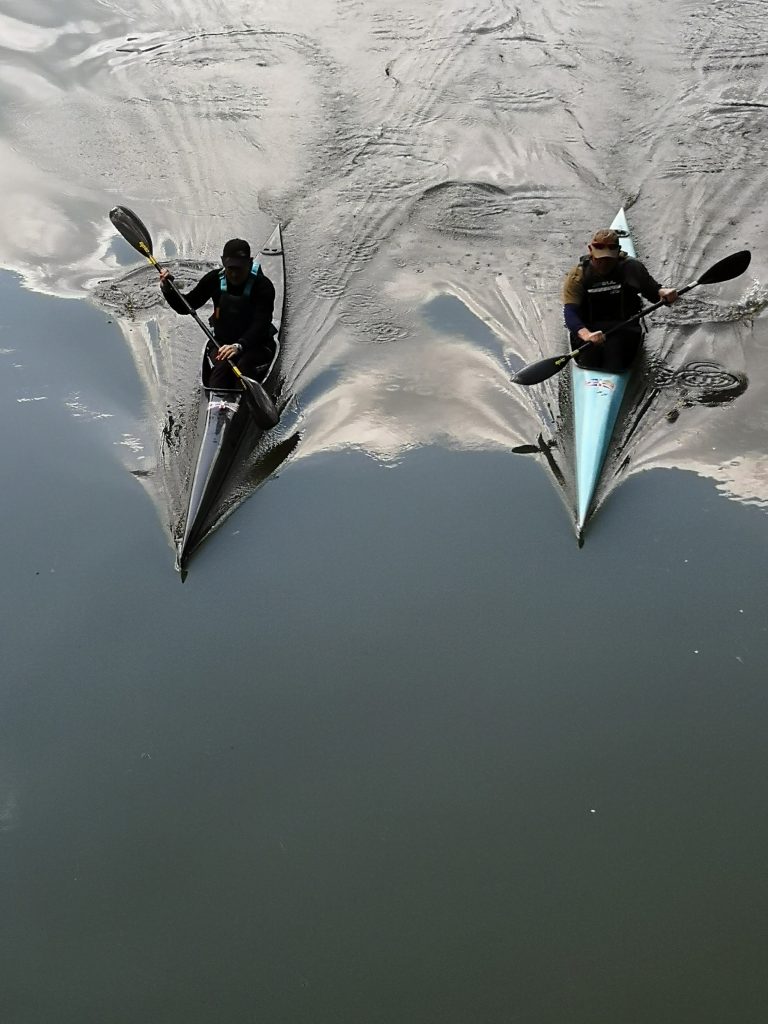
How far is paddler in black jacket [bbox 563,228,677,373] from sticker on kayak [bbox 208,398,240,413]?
2604mm

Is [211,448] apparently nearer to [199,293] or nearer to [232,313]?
[232,313]

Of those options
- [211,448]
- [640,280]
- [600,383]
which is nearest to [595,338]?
[600,383]

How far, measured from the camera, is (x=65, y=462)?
798cm

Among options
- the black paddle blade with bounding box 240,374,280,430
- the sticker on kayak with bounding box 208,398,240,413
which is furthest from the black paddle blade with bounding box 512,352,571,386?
the sticker on kayak with bounding box 208,398,240,413

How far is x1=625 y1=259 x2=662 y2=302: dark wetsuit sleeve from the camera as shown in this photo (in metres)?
8.20

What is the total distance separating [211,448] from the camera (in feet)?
24.7

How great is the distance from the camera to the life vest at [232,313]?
27.0ft

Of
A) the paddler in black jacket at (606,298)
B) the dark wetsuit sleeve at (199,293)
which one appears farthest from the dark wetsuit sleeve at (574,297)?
the dark wetsuit sleeve at (199,293)

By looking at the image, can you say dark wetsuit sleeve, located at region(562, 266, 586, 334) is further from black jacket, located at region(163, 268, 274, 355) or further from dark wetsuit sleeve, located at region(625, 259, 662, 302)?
black jacket, located at region(163, 268, 274, 355)

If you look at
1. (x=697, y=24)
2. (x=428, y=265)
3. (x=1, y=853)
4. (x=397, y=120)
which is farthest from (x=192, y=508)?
(x=697, y=24)

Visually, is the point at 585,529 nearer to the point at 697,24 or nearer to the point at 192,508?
the point at 192,508

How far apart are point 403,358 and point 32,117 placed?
7084 millimetres

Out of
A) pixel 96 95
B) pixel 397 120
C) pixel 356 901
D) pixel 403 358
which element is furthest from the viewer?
pixel 96 95

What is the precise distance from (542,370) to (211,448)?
8.31 feet
